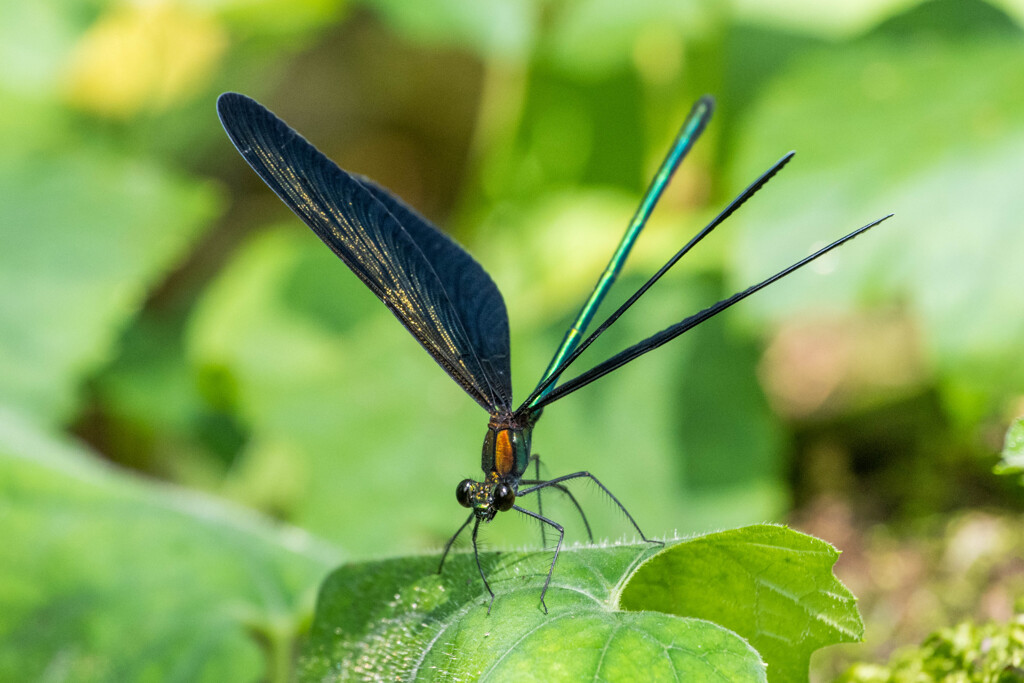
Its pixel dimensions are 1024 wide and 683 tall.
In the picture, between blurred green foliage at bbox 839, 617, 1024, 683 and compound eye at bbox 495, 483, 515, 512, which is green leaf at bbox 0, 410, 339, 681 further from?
blurred green foliage at bbox 839, 617, 1024, 683

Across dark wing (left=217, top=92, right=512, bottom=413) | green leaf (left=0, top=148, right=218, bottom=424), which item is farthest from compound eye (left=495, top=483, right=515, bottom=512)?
green leaf (left=0, top=148, right=218, bottom=424)

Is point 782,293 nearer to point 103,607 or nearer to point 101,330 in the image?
point 103,607

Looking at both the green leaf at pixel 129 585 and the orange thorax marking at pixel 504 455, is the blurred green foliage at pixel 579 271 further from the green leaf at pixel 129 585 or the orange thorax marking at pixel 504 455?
the orange thorax marking at pixel 504 455

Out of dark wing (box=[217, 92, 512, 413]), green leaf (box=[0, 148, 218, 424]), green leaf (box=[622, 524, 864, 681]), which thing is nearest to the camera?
green leaf (box=[622, 524, 864, 681])

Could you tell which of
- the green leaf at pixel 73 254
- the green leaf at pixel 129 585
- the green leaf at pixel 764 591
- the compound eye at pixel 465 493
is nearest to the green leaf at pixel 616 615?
the green leaf at pixel 764 591

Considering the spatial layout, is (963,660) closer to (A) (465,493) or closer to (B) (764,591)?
(B) (764,591)

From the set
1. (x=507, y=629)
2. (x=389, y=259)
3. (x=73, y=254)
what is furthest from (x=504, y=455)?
(x=73, y=254)

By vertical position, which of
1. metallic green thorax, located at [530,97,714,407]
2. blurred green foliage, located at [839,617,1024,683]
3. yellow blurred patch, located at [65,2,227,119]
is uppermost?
yellow blurred patch, located at [65,2,227,119]

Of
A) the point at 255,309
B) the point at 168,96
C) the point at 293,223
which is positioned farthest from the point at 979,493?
the point at 168,96
